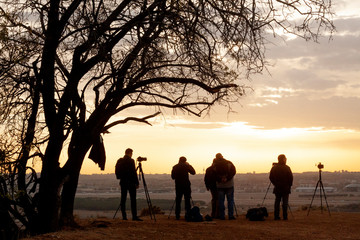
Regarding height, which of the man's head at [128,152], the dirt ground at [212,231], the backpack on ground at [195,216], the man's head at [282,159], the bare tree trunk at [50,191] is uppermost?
the man's head at [128,152]

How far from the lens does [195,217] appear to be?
1739 cm

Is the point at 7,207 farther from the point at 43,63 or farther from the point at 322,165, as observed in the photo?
the point at 322,165

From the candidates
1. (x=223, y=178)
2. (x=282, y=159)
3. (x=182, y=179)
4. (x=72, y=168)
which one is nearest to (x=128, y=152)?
(x=182, y=179)

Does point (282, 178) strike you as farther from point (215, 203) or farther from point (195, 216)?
point (195, 216)

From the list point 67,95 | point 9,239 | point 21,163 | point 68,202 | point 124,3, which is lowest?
point 9,239

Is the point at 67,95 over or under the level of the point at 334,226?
over

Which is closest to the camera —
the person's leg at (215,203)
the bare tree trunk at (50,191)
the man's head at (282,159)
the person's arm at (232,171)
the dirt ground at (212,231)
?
the dirt ground at (212,231)

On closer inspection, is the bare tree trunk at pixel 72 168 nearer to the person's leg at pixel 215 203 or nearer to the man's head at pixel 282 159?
the person's leg at pixel 215 203

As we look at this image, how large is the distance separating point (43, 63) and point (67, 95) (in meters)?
1.03

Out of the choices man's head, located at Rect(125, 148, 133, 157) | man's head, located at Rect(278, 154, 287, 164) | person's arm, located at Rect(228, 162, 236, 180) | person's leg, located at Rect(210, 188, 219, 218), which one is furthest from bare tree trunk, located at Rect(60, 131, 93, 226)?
man's head, located at Rect(278, 154, 287, 164)

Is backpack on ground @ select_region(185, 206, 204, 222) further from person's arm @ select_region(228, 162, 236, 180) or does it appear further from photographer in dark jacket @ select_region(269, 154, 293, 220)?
photographer in dark jacket @ select_region(269, 154, 293, 220)

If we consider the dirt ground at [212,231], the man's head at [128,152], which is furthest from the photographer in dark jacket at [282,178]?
the man's head at [128,152]

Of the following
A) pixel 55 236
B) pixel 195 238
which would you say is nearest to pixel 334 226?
pixel 195 238

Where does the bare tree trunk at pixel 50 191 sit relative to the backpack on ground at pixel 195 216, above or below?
above
